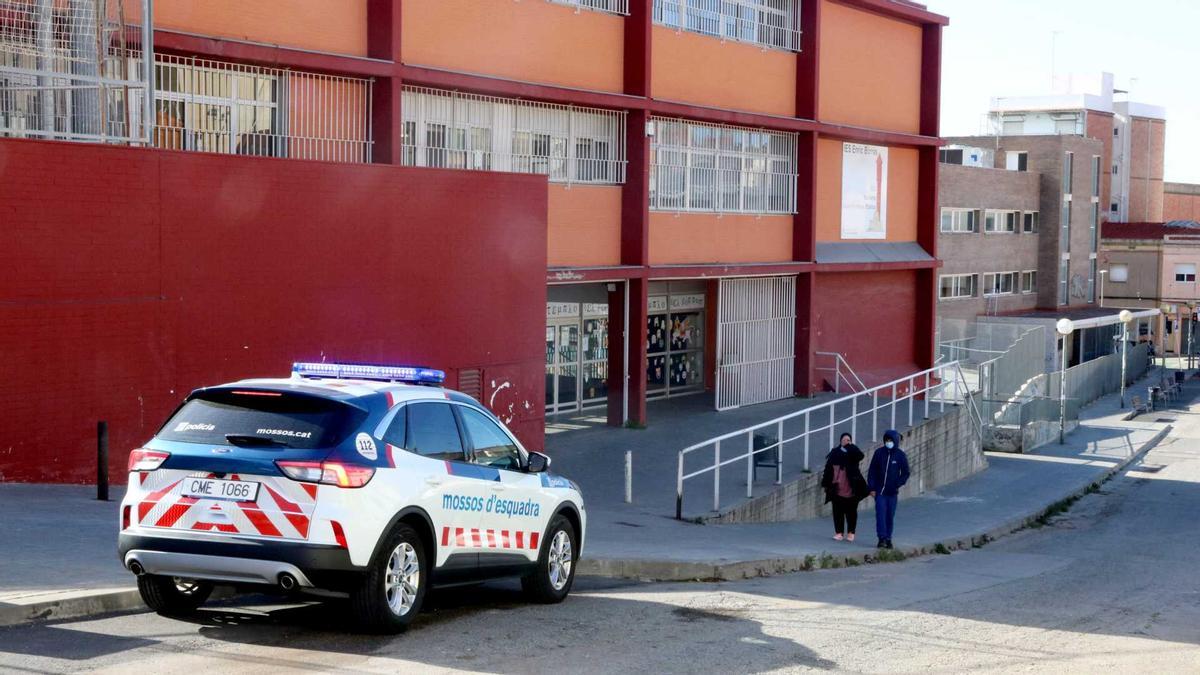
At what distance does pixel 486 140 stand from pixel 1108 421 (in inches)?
1255

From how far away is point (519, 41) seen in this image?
75.7ft

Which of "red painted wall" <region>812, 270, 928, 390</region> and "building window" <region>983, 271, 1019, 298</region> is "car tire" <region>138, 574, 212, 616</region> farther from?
"building window" <region>983, 271, 1019, 298</region>

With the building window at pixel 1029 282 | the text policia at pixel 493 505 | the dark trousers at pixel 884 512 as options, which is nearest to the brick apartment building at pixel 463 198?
the dark trousers at pixel 884 512

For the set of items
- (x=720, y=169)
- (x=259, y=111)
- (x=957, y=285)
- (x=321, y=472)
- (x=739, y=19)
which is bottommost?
(x=321, y=472)

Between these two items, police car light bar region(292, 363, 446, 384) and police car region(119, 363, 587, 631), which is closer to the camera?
police car region(119, 363, 587, 631)

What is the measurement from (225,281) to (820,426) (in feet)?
48.1

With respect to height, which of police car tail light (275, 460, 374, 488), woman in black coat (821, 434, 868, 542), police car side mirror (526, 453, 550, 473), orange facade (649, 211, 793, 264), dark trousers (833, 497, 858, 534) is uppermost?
orange facade (649, 211, 793, 264)

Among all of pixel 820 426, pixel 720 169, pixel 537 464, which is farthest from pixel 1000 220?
pixel 537 464

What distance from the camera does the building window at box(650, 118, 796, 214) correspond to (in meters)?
26.9

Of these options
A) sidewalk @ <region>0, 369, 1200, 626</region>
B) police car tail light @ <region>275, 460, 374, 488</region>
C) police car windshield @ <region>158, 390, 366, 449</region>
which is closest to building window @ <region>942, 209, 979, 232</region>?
sidewalk @ <region>0, 369, 1200, 626</region>

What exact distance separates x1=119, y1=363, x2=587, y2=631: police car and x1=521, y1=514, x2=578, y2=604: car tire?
115cm

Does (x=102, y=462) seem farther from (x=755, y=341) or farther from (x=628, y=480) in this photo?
(x=755, y=341)

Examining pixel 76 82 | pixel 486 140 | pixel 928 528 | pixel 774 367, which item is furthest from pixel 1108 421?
pixel 76 82

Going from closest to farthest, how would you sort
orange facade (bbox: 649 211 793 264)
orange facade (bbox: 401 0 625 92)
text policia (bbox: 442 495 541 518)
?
text policia (bbox: 442 495 541 518)
orange facade (bbox: 401 0 625 92)
orange facade (bbox: 649 211 793 264)
